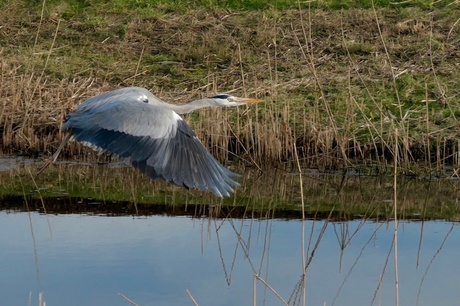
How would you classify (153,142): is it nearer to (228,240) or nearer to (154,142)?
(154,142)

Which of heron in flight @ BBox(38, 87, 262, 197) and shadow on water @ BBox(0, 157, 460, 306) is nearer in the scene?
heron in flight @ BBox(38, 87, 262, 197)

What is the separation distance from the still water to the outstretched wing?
65cm

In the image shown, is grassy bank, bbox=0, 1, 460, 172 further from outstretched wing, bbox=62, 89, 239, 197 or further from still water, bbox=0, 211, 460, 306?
outstretched wing, bbox=62, 89, 239, 197

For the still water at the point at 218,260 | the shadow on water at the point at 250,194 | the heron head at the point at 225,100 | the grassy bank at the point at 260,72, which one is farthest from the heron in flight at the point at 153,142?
the grassy bank at the point at 260,72

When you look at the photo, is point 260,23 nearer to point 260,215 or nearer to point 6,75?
point 6,75

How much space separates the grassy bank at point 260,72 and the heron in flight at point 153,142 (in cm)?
253

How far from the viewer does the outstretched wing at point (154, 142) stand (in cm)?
590

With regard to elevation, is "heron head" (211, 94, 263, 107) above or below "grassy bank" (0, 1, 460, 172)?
below

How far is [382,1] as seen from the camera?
14.8 m

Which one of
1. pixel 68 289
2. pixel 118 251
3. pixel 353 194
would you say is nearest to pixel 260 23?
pixel 353 194

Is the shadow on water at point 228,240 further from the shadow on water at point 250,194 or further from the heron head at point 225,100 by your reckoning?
the heron head at point 225,100

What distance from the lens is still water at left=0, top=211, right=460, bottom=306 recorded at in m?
6.42

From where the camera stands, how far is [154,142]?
612 cm

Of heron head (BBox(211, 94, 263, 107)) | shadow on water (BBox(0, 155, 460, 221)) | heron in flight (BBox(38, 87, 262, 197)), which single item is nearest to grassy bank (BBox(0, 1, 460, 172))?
shadow on water (BBox(0, 155, 460, 221))
